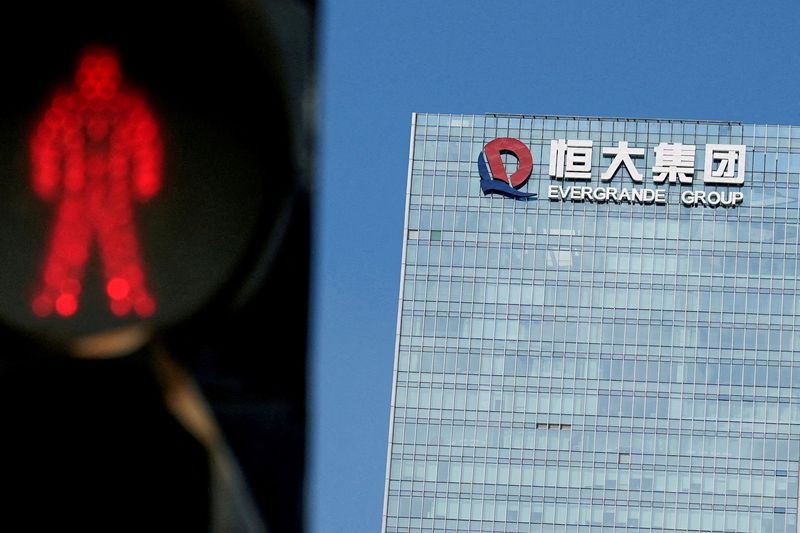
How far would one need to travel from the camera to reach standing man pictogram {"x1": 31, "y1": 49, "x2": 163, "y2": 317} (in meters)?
3.06

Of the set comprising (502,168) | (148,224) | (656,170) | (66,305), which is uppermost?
(656,170)

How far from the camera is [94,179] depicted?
121 inches

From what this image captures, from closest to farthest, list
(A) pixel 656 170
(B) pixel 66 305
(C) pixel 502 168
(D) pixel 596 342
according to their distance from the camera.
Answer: (B) pixel 66 305 → (D) pixel 596 342 → (C) pixel 502 168 → (A) pixel 656 170

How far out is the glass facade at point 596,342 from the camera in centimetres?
11850

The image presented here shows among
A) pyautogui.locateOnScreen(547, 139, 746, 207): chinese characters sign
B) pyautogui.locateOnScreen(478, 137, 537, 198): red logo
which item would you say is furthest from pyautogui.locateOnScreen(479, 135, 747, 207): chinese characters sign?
pyautogui.locateOnScreen(478, 137, 537, 198): red logo

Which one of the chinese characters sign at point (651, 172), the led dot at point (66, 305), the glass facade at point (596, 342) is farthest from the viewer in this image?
the chinese characters sign at point (651, 172)

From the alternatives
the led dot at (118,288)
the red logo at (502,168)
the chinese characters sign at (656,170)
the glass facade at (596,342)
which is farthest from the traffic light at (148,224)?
the chinese characters sign at (656,170)

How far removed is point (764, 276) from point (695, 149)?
9.88 m

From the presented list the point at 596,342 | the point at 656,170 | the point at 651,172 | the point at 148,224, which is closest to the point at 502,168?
the point at 651,172

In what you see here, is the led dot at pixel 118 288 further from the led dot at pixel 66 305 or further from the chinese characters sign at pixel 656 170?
the chinese characters sign at pixel 656 170

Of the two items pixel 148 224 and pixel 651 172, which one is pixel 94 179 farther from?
pixel 651 172

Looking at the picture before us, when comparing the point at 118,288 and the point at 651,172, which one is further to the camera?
the point at 651,172

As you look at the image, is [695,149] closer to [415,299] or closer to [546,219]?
[546,219]

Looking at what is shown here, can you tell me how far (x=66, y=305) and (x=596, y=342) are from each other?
390 ft
